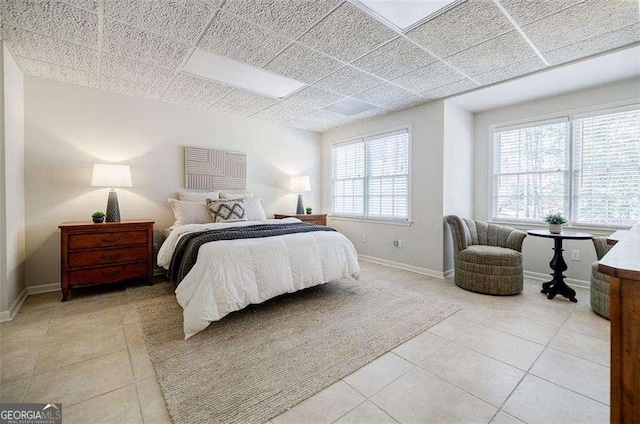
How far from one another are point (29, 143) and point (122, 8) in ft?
7.31

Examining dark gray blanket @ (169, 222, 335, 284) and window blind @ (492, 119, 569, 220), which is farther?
window blind @ (492, 119, 569, 220)

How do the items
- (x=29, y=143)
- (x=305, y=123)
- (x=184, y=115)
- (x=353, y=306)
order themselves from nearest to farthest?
(x=353, y=306) → (x=29, y=143) → (x=184, y=115) → (x=305, y=123)

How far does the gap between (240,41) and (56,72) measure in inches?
88.2

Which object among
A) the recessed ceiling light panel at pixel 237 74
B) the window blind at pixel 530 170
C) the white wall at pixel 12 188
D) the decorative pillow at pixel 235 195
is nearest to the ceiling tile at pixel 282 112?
the recessed ceiling light panel at pixel 237 74

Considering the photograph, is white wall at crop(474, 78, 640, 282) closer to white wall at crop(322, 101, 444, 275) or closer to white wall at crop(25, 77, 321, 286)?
white wall at crop(322, 101, 444, 275)

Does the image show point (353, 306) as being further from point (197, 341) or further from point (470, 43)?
point (470, 43)

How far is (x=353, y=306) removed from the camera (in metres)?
2.75

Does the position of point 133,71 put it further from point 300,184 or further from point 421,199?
point 421,199

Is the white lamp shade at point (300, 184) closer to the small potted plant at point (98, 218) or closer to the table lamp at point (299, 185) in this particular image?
the table lamp at point (299, 185)

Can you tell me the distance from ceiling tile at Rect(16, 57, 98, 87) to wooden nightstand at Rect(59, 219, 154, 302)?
1.63m

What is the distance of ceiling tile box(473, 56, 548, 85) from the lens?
2.78m

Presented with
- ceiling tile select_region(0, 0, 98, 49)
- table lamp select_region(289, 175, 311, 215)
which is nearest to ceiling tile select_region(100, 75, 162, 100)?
ceiling tile select_region(0, 0, 98, 49)

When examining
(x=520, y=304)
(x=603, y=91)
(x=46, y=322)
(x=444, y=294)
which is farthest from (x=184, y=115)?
(x=603, y=91)

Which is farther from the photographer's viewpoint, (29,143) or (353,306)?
(29,143)
